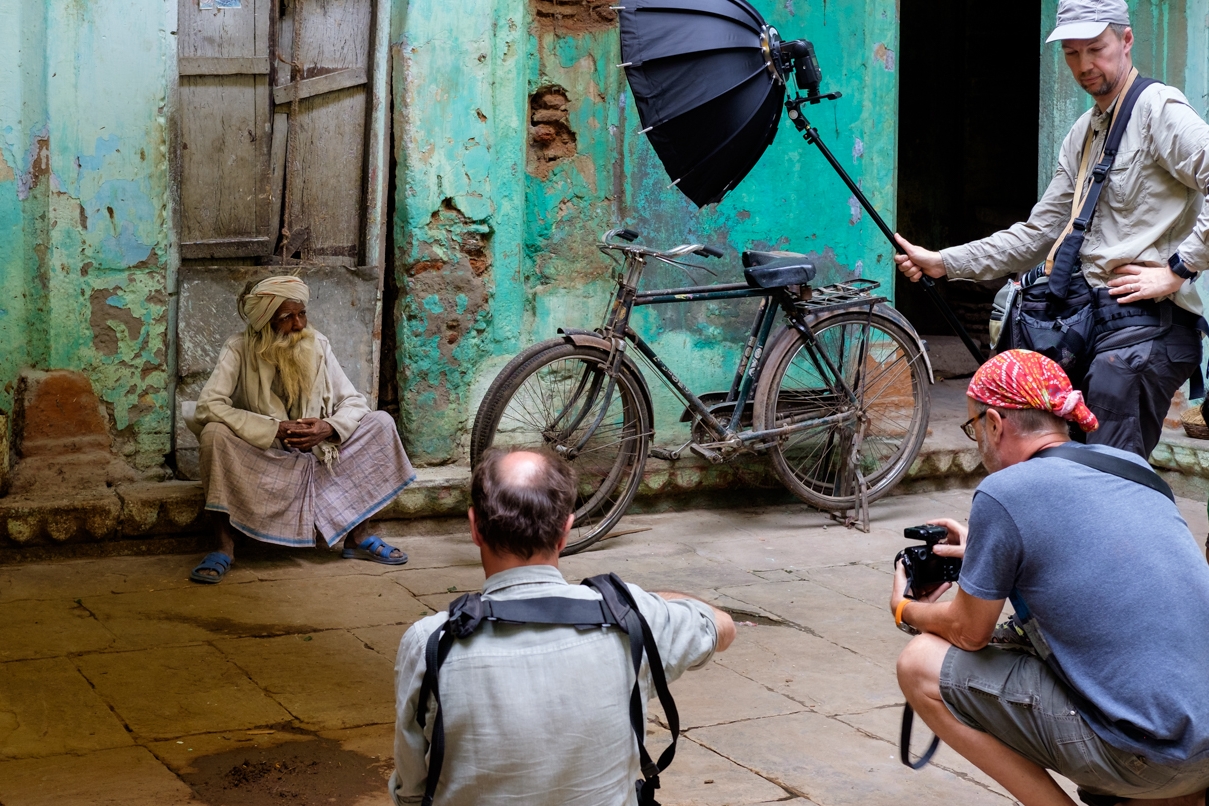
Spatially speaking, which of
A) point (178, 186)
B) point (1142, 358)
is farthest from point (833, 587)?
point (178, 186)

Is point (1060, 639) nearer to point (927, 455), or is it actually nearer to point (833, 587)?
point (833, 587)

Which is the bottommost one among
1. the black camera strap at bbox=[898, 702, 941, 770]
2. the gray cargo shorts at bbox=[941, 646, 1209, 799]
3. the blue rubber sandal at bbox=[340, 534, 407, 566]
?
the blue rubber sandal at bbox=[340, 534, 407, 566]

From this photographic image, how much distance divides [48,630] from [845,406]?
359 cm

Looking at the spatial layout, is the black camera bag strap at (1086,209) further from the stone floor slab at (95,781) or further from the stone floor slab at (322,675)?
the stone floor slab at (95,781)

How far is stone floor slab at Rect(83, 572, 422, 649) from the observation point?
4824 millimetres

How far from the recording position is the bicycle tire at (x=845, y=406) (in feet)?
21.0

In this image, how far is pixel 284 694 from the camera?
14.0 ft

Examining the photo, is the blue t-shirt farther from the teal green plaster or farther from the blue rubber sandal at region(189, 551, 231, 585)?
the teal green plaster

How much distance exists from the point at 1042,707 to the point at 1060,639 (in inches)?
6.3

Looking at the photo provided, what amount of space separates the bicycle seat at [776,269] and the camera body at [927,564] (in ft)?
9.89

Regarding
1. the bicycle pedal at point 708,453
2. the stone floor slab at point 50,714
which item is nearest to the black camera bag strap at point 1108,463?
the stone floor slab at point 50,714

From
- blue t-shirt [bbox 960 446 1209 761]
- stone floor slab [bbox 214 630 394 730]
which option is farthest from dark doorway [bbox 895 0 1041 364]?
blue t-shirt [bbox 960 446 1209 761]

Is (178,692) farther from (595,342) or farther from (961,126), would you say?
(961,126)

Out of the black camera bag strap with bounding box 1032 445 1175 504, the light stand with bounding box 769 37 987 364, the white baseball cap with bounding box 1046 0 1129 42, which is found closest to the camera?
the black camera bag strap with bounding box 1032 445 1175 504
